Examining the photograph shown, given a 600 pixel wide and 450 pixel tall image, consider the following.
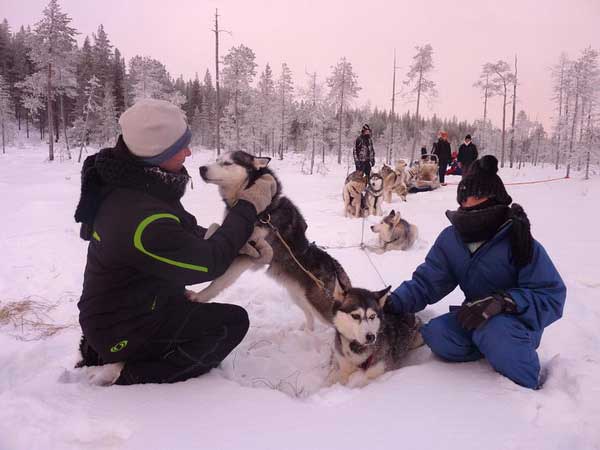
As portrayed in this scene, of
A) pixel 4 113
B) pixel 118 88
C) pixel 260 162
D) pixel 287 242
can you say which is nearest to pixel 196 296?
pixel 287 242

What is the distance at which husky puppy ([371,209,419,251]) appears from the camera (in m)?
6.45

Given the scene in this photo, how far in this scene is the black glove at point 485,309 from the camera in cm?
215

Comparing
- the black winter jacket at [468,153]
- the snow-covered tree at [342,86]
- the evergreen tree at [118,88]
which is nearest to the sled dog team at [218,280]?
the black winter jacket at [468,153]

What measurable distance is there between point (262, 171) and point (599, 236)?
7.18m

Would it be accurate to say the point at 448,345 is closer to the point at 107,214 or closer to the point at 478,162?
the point at 478,162

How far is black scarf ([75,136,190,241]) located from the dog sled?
44.1 ft

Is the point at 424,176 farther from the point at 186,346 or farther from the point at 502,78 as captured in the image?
the point at 502,78

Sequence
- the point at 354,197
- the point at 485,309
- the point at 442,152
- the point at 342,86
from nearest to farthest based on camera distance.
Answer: the point at 485,309 < the point at 354,197 < the point at 442,152 < the point at 342,86

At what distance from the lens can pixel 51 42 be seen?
2269 centimetres

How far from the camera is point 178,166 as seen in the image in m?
2.24

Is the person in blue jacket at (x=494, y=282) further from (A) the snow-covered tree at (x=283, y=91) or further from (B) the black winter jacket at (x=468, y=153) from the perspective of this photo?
(A) the snow-covered tree at (x=283, y=91)

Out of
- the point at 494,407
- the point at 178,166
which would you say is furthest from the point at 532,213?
the point at 178,166

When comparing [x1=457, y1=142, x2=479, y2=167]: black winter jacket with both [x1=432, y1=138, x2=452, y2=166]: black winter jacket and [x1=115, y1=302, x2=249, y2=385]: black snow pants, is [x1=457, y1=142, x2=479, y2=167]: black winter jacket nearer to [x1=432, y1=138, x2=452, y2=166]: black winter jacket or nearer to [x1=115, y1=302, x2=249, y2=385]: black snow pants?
[x1=432, y1=138, x2=452, y2=166]: black winter jacket

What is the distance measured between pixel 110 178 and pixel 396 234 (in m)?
5.46
